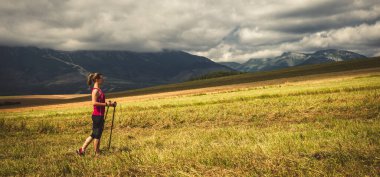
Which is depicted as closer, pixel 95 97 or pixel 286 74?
pixel 95 97

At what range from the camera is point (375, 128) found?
8844mm

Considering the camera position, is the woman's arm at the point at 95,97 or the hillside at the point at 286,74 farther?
the hillside at the point at 286,74

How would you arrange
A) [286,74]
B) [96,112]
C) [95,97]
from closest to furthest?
[95,97] → [96,112] → [286,74]

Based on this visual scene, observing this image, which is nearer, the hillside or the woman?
the woman

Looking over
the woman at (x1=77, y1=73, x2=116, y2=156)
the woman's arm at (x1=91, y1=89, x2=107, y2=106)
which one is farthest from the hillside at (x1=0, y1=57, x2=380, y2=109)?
the woman's arm at (x1=91, y1=89, x2=107, y2=106)

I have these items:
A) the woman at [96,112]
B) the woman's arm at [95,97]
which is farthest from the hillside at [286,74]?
the woman's arm at [95,97]

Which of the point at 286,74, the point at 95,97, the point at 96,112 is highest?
the point at 286,74

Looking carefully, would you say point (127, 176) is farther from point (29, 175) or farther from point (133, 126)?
point (133, 126)

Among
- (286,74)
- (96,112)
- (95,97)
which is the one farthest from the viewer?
(286,74)

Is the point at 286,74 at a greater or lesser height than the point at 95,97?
greater

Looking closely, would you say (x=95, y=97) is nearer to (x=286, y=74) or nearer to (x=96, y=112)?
(x=96, y=112)

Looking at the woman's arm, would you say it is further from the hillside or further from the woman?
the hillside

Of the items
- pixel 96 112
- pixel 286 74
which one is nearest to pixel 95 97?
pixel 96 112

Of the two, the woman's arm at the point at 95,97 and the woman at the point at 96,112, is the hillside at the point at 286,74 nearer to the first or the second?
the woman at the point at 96,112
